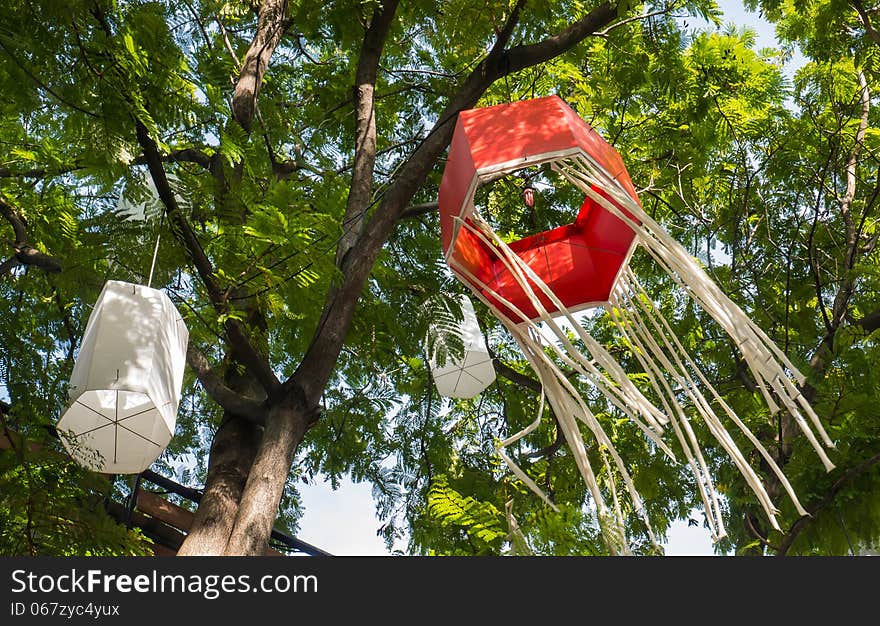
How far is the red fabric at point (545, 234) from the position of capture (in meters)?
Answer: 3.28

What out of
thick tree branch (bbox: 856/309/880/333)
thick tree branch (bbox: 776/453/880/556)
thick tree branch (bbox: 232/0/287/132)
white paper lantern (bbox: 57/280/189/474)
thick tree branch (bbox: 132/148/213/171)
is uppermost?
thick tree branch (bbox: 232/0/287/132)

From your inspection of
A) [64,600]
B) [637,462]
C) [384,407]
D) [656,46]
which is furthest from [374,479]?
[64,600]

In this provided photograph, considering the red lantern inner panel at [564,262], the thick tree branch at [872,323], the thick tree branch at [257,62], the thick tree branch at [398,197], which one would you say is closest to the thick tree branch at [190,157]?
the thick tree branch at [257,62]

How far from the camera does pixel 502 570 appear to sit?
2215mm

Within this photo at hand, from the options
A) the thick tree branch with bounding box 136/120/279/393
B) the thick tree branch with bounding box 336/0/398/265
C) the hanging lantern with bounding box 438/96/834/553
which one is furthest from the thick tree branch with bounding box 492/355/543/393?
the hanging lantern with bounding box 438/96/834/553

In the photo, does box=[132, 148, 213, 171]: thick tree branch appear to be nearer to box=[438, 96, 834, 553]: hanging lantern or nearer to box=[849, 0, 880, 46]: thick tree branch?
box=[438, 96, 834, 553]: hanging lantern

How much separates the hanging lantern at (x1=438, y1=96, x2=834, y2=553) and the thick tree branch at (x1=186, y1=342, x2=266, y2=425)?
1599 millimetres

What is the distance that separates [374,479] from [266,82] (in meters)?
3.52

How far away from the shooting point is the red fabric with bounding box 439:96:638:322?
3.28 metres

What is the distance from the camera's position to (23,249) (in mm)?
4902

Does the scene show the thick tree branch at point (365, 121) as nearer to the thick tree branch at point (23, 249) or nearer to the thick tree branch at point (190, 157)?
the thick tree branch at point (190, 157)

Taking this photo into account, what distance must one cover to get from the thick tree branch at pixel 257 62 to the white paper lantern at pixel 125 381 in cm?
216

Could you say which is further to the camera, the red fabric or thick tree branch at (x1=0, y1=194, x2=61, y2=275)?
thick tree branch at (x1=0, y1=194, x2=61, y2=275)

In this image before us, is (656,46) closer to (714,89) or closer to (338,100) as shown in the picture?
(714,89)
